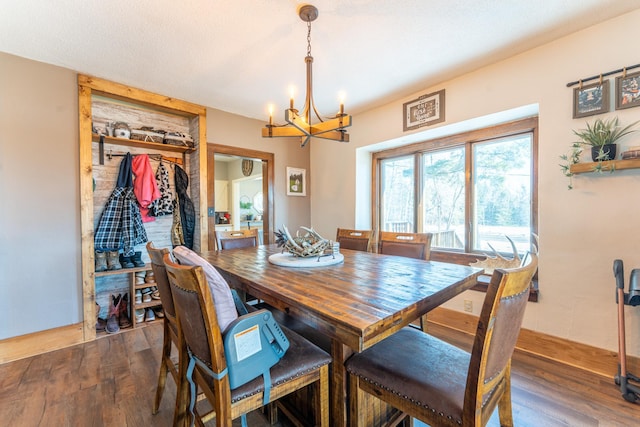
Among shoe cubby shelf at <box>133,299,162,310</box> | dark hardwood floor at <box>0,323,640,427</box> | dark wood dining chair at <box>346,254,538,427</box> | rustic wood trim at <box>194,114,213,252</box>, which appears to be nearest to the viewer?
dark wood dining chair at <box>346,254,538,427</box>

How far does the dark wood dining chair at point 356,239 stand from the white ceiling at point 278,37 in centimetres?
155

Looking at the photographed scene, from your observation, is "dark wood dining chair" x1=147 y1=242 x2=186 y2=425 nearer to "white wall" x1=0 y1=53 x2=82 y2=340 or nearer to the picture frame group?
"white wall" x1=0 y1=53 x2=82 y2=340

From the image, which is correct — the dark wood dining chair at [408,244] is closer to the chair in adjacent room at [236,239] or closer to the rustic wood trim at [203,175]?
the chair in adjacent room at [236,239]

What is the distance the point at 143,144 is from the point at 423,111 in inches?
124

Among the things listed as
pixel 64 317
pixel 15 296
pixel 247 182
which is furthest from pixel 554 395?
pixel 247 182

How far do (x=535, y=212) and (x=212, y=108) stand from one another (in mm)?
3726

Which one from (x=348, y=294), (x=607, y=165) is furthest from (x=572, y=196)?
(x=348, y=294)

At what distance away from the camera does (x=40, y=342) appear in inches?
91.3

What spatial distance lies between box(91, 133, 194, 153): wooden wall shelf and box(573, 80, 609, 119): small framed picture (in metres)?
3.79

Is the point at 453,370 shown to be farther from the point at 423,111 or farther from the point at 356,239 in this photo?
the point at 423,111

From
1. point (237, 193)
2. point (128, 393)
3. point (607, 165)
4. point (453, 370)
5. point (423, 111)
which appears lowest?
point (128, 393)

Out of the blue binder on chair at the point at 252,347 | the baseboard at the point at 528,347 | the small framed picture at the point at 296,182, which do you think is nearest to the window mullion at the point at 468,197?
the baseboard at the point at 528,347

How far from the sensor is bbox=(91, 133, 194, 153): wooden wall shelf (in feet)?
9.25

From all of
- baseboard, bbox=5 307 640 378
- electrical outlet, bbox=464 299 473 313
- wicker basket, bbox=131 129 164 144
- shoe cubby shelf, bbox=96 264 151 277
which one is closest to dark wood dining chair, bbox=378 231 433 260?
electrical outlet, bbox=464 299 473 313
